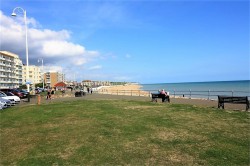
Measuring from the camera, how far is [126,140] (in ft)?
26.3

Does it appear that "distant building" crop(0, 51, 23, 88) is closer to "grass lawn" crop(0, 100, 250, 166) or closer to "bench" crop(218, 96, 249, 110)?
"bench" crop(218, 96, 249, 110)

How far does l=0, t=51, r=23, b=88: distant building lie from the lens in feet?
371

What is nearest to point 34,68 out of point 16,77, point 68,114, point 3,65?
point 16,77

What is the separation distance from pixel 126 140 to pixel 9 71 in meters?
121

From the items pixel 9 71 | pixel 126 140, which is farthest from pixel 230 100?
pixel 9 71

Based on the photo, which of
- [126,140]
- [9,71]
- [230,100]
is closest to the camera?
[126,140]

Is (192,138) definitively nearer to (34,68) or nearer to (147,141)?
(147,141)

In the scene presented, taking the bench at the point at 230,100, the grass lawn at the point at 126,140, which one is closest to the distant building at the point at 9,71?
the bench at the point at 230,100

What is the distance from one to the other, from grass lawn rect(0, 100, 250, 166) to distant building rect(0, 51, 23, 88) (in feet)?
359

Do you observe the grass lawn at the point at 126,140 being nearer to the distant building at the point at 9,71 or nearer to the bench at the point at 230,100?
the bench at the point at 230,100

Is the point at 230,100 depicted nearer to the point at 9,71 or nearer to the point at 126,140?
the point at 126,140

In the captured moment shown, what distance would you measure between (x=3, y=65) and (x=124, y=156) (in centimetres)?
11817

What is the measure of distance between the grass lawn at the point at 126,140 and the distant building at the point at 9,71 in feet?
359

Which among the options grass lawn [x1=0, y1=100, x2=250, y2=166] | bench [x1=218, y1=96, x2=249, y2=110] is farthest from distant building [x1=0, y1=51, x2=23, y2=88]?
grass lawn [x1=0, y1=100, x2=250, y2=166]
